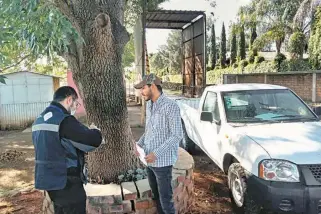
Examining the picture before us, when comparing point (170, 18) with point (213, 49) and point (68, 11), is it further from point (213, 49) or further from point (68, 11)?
point (213, 49)

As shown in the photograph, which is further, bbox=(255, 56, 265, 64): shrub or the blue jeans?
bbox=(255, 56, 265, 64): shrub

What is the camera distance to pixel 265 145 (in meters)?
3.60

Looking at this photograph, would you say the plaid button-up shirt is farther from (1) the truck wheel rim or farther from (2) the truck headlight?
(1) the truck wheel rim

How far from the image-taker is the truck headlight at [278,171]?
3295 mm

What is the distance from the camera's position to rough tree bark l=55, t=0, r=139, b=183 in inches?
147

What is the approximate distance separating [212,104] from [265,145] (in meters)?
2.04

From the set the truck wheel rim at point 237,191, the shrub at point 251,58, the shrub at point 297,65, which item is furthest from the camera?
the shrub at point 251,58

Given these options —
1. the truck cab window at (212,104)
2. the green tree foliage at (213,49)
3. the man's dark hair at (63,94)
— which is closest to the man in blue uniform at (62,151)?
the man's dark hair at (63,94)

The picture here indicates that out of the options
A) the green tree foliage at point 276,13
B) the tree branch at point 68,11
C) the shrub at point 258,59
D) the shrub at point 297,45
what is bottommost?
the tree branch at point 68,11

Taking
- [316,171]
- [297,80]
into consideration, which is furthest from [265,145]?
[297,80]

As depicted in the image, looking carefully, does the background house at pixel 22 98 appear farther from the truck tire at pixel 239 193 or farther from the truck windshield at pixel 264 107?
the truck tire at pixel 239 193

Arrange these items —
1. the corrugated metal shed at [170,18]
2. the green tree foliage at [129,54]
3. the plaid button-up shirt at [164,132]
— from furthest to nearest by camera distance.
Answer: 1. the green tree foliage at [129,54]
2. the corrugated metal shed at [170,18]
3. the plaid button-up shirt at [164,132]

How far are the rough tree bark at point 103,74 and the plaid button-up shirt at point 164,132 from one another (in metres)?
0.86

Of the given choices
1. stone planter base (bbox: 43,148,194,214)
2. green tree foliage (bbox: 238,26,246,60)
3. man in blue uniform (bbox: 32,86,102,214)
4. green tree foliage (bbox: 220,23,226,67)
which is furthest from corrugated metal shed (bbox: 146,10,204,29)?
green tree foliage (bbox: 220,23,226,67)
